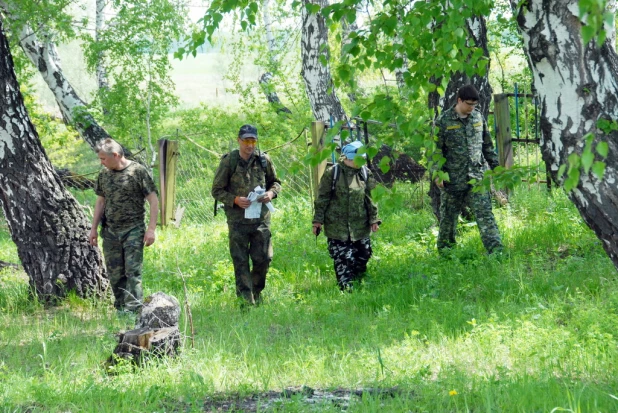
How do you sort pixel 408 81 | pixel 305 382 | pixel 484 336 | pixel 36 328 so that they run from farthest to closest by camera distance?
pixel 36 328 < pixel 484 336 < pixel 305 382 < pixel 408 81

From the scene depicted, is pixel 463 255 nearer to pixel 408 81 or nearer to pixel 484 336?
pixel 484 336

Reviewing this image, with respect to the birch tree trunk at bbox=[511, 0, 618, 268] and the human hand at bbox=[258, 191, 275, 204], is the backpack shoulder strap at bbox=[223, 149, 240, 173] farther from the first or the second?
the birch tree trunk at bbox=[511, 0, 618, 268]

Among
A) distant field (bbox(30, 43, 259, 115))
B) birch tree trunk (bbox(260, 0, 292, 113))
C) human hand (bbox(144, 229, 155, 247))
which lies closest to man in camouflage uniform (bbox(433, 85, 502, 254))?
human hand (bbox(144, 229, 155, 247))

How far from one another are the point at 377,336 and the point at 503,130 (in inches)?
233

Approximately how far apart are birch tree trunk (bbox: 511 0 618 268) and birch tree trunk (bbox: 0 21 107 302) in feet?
19.1

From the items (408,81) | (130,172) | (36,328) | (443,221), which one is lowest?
(36,328)

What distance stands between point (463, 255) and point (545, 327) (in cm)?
267

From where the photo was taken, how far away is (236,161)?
7.83 m

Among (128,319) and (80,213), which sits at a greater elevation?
(80,213)

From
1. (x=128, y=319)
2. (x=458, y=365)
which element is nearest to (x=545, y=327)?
(x=458, y=365)

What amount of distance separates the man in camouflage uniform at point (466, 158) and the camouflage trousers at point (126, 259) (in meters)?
3.18

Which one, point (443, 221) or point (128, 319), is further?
point (443, 221)

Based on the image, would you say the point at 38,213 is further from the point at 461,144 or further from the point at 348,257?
the point at 461,144

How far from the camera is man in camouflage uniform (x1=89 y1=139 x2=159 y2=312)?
759 centimetres
